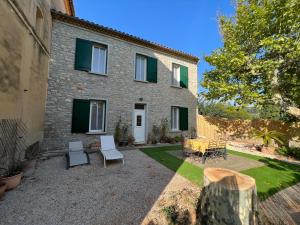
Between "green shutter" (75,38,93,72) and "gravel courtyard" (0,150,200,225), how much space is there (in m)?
4.67

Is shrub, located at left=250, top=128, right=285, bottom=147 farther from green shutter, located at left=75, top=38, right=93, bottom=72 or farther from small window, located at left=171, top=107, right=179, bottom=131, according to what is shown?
green shutter, located at left=75, top=38, right=93, bottom=72

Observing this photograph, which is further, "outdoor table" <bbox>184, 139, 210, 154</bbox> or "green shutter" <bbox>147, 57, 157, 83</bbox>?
"green shutter" <bbox>147, 57, 157, 83</bbox>

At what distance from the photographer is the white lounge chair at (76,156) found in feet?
18.4

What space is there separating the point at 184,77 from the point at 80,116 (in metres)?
7.34

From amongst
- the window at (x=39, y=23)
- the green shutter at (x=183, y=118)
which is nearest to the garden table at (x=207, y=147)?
the green shutter at (x=183, y=118)

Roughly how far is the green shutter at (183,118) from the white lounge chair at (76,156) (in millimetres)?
6881

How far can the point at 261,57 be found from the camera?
880 centimetres

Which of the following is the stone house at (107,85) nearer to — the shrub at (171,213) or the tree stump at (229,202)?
the shrub at (171,213)

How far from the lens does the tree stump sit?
2230 millimetres

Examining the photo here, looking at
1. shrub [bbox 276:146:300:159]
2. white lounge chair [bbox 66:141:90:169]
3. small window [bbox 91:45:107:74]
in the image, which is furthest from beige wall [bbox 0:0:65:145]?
shrub [bbox 276:146:300:159]

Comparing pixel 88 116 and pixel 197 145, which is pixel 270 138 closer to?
pixel 197 145

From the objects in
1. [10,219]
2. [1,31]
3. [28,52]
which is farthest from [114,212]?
[28,52]

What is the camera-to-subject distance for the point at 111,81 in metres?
8.85

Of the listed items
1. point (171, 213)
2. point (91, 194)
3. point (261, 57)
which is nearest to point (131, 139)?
point (91, 194)
